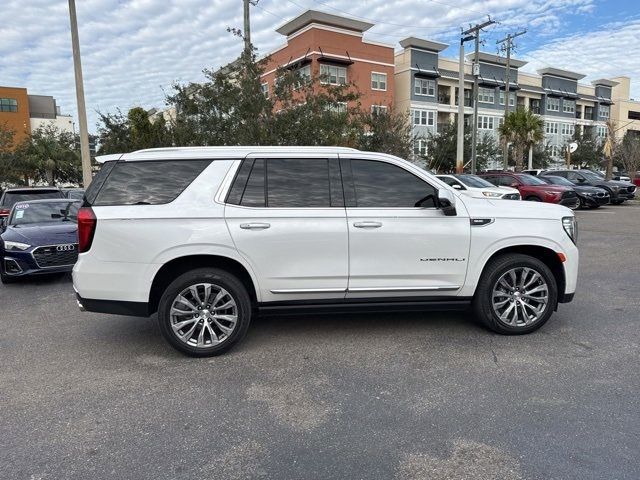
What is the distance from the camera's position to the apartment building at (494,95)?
50312 millimetres

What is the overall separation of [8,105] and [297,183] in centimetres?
7739

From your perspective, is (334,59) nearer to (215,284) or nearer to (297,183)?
(297,183)

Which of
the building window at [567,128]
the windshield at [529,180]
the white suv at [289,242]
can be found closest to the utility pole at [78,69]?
the white suv at [289,242]

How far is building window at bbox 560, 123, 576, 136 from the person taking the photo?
221 ft

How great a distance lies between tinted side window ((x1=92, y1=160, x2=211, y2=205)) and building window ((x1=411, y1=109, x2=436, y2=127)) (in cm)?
4836

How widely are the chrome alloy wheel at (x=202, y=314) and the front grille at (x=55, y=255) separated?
4.62 metres

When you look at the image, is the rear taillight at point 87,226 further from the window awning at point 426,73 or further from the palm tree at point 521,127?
the window awning at point 426,73

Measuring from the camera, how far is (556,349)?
4.45 metres

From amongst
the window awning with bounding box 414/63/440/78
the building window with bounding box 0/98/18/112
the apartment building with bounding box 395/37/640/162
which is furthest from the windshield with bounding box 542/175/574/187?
the building window with bounding box 0/98/18/112

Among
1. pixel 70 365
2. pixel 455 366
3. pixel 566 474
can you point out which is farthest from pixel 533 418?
pixel 70 365

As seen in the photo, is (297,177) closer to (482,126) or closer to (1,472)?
(1,472)

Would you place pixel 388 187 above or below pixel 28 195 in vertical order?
above

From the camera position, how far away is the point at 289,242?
14.1 feet

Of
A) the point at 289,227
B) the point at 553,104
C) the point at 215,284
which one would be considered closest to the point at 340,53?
the point at 553,104
